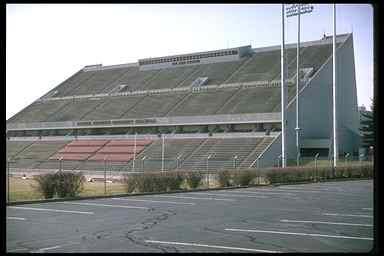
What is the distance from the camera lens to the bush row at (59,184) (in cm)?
1894

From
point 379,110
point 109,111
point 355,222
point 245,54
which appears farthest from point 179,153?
point 379,110

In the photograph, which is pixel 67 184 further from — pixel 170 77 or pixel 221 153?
pixel 170 77

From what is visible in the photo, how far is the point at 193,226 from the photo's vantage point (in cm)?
1170

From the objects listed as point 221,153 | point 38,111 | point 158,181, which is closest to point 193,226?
point 158,181

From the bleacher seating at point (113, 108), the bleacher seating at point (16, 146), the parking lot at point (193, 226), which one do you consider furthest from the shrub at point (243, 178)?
the bleacher seating at point (16, 146)

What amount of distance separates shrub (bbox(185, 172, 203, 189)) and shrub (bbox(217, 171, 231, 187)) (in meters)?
1.76

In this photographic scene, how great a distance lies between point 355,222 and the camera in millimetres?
12227

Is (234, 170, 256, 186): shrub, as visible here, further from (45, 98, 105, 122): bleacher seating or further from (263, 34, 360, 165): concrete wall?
(45, 98, 105, 122): bleacher seating

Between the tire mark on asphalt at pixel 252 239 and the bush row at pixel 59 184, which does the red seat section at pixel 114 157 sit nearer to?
the bush row at pixel 59 184

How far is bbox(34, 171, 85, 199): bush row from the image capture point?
18.9 meters

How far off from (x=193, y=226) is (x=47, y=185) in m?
8.84

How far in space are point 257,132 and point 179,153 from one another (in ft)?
28.4

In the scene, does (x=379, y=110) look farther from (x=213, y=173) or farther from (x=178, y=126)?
(x=178, y=126)

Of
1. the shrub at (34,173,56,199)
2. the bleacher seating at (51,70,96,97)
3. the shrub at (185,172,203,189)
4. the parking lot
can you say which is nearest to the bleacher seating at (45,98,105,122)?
the bleacher seating at (51,70,96,97)
